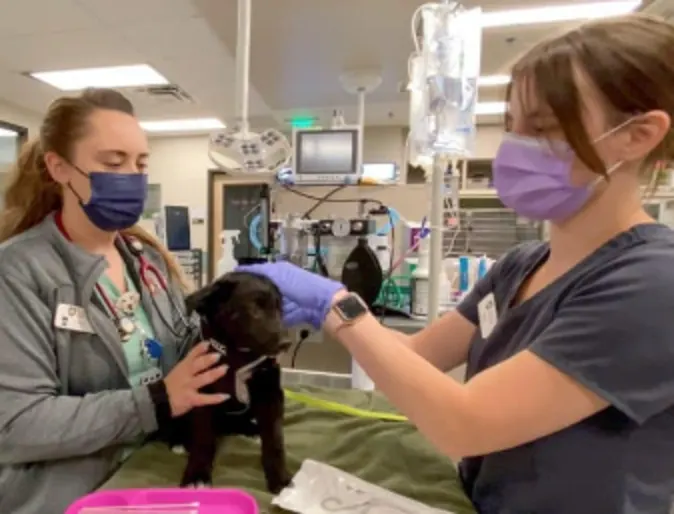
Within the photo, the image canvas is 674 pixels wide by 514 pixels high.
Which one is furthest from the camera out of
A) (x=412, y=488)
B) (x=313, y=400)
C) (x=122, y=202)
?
(x=313, y=400)

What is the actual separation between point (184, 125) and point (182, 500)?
639cm

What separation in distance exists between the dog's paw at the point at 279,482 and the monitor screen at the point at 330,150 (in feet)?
5.19

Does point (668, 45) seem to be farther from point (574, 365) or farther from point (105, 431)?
point (105, 431)

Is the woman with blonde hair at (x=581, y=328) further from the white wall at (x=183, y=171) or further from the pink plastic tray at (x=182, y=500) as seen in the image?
the white wall at (x=183, y=171)

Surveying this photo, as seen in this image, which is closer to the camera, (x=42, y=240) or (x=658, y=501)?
(x=658, y=501)

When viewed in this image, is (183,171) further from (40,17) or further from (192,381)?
(192,381)

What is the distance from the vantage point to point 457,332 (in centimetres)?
100

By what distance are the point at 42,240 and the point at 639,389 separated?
3.23 feet

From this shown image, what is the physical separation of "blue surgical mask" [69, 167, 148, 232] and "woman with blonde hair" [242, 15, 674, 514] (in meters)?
0.59

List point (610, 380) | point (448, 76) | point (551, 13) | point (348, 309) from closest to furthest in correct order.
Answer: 1. point (610, 380)
2. point (348, 309)
3. point (448, 76)
4. point (551, 13)

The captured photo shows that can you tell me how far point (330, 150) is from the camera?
2.29m

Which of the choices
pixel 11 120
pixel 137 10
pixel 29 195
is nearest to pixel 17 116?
pixel 11 120

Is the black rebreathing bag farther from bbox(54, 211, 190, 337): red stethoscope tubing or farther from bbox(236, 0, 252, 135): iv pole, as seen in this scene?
bbox(54, 211, 190, 337): red stethoscope tubing

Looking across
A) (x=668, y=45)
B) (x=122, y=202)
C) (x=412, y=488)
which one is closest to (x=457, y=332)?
(x=412, y=488)
